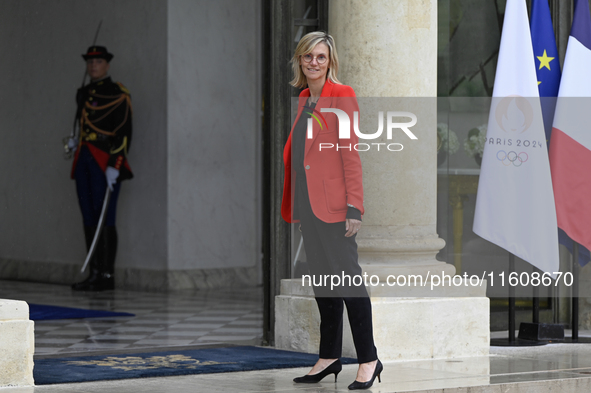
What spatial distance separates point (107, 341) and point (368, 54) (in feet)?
7.75

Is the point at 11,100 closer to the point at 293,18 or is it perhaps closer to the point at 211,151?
the point at 211,151

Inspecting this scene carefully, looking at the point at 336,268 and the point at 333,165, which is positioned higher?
the point at 333,165

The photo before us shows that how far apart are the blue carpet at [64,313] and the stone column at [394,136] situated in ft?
9.58

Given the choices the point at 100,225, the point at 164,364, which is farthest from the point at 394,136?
the point at 100,225

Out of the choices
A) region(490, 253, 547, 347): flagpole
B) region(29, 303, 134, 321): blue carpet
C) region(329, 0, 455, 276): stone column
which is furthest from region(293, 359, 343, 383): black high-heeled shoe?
region(29, 303, 134, 321): blue carpet

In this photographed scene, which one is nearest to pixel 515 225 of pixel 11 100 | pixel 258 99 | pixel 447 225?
pixel 447 225

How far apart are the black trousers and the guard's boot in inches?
238

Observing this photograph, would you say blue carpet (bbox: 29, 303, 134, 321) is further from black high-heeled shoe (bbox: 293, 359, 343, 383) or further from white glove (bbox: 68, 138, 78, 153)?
black high-heeled shoe (bbox: 293, 359, 343, 383)

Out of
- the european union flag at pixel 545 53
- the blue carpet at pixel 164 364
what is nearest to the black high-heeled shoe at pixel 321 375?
the blue carpet at pixel 164 364

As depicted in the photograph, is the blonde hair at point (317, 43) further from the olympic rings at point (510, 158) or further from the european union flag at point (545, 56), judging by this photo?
the european union flag at point (545, 56)

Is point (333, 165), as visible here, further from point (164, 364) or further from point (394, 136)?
point (164, 364)

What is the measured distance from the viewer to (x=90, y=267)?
10125 mm

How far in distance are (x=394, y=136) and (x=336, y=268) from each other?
4.48ft

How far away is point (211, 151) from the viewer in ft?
34.1
